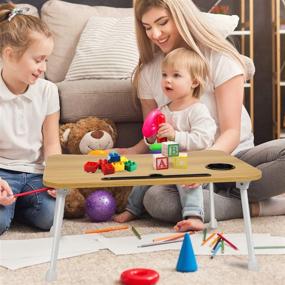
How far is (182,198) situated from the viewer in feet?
5.90

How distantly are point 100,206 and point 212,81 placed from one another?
0.52 m

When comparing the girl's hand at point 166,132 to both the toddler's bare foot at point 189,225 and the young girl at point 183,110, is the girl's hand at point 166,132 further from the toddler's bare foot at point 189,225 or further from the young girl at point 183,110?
the toddler's bare foot at point 189,225

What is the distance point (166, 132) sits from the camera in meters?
1.83

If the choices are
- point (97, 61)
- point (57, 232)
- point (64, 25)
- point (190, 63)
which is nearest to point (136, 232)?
point (57, 232)

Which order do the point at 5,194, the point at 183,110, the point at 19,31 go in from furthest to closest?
the point at 183,110, the point at 19,31, the point at 5,194

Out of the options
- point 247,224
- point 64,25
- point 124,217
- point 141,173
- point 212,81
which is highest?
point 64,25

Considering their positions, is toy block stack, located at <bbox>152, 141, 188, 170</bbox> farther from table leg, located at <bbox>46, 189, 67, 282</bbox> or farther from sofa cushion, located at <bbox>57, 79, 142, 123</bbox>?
sofa cushion, located at <bbox>57, 79, 142, 123</bbox>

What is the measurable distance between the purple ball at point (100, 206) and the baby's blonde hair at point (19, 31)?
18.6 inches

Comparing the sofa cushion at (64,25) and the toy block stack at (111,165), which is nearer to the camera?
the toy block stack at (111,165)

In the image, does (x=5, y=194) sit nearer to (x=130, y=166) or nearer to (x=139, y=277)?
(x=130, y=166)

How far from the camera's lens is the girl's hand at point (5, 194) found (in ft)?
5.50

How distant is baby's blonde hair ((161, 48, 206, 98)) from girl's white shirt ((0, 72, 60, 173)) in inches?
15.0

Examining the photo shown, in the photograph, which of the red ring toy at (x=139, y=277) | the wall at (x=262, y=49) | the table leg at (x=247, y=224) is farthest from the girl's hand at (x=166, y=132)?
the wall at (x=262, y=49)

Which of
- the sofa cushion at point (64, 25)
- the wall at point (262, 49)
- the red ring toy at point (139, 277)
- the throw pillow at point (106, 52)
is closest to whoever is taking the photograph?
the red ring toy at point (139, 277)
